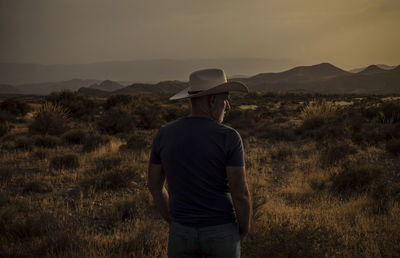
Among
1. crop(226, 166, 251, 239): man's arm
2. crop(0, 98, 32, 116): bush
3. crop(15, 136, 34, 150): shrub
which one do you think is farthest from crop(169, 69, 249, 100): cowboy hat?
crop(0, 98, 32, 116): bush

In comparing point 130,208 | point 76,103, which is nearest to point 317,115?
point 130,208

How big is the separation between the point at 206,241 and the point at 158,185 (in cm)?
65

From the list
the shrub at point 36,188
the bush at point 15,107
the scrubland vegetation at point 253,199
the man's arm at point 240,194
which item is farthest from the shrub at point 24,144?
the bush at point 15,107

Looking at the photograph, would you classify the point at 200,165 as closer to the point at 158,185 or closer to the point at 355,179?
the point at 158,185

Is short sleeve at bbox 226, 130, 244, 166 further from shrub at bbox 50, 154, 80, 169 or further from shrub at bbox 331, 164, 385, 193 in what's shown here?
shrub at bbox 50, 154, 80, 169

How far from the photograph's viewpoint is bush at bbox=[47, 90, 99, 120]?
23.8 meters

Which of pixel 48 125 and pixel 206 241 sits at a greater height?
pixel 206 241

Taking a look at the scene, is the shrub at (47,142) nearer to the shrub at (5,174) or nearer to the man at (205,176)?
the shrub at (5,174)

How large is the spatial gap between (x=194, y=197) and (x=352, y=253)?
10.5ft

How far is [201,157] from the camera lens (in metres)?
1.82

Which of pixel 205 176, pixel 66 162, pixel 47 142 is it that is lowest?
pixel 66 162

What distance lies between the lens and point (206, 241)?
188 centimetres

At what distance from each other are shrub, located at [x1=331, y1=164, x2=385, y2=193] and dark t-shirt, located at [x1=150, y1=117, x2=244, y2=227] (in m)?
5.41

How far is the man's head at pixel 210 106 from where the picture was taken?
6.43ft
